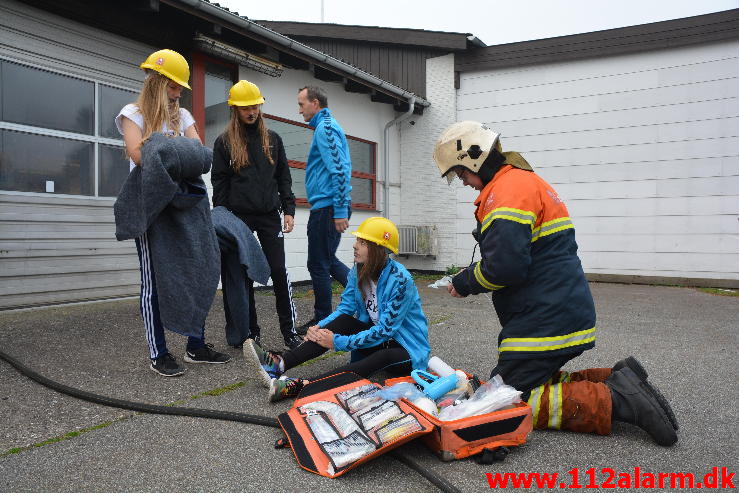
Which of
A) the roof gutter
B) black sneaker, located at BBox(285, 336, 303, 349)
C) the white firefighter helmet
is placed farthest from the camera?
the roof gutter

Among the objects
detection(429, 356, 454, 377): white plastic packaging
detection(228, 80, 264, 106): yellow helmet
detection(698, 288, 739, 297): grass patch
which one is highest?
detection(228, 80, 264, 106): yellow helmet

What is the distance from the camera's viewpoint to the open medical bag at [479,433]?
87.2 inches

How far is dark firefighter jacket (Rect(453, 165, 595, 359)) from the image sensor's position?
2475mm

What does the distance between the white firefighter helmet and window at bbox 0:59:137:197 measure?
3.74m

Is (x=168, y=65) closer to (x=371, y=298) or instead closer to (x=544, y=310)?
(x=371, y=298)

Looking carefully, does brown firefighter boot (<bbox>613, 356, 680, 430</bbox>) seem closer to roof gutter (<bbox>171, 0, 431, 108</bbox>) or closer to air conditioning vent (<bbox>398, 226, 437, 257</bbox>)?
roof gutter (<bbox>171, 0, 431, 108</bbox>)

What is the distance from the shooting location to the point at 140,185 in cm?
315

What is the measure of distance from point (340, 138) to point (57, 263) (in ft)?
11.0

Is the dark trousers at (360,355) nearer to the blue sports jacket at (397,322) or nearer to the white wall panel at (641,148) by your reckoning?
the blue sports jacket at (397,322)

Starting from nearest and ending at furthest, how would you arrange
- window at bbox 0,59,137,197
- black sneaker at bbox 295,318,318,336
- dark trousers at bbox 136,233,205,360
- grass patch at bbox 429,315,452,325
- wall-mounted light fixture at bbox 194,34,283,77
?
dark trousers at bbox 136,233,205,360
black sneaker at bbox 295,318,318,336
window at bbox 0,59,137,197
grass patch at bbox 429,315,452,325
wall-mounted light fixture at bbox 194,34,283,77

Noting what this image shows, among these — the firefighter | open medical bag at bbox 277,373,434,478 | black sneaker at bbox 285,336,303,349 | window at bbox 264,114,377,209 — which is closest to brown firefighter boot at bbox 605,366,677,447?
the firefighter

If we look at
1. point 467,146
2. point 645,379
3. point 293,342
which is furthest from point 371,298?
point 645,379

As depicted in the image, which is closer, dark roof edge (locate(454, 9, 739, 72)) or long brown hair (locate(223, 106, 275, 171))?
long brown hair (locate(223, 106, 275, 171))

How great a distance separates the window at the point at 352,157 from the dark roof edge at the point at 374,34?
2263 mm
